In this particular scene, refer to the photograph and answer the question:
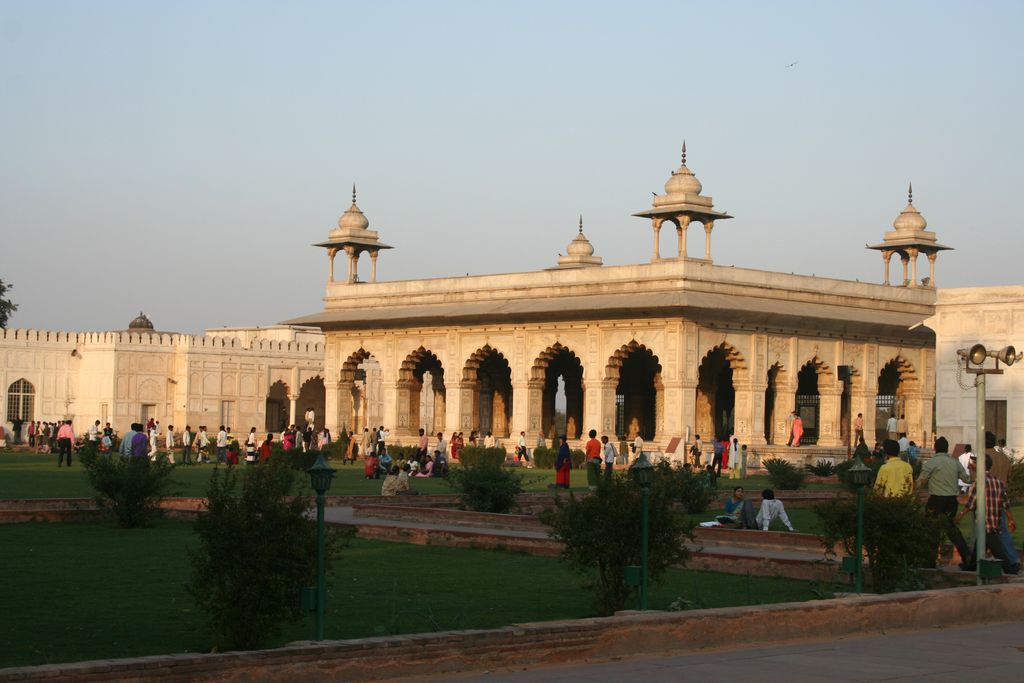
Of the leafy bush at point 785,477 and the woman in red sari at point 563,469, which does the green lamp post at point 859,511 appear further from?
the leafy bush at point 785,477

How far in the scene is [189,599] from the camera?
11.1 m

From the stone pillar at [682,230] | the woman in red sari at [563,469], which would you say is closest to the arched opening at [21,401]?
the stone pillar at [682,230]

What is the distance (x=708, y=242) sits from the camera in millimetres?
37375

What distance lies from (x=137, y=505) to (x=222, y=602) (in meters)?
9.03

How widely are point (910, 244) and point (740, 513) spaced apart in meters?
26.8

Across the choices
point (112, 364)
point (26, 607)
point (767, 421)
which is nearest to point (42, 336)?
point (112, 364)

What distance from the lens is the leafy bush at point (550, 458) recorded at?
1324 inches

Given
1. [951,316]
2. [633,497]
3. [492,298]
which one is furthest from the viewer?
[492,298]

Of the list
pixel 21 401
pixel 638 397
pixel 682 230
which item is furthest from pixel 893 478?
pixel 21 401

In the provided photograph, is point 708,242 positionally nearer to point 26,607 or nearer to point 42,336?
point 42,336

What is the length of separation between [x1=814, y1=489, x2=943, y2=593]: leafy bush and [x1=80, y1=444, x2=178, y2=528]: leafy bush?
820 centimetres

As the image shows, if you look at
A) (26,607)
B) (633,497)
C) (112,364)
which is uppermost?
(112,364)

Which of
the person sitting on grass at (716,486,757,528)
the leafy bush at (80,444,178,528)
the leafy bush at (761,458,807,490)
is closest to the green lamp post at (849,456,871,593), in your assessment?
the person sitting on grass at (716,486,757,528)

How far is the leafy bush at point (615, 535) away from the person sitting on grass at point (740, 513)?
623 centimetres
